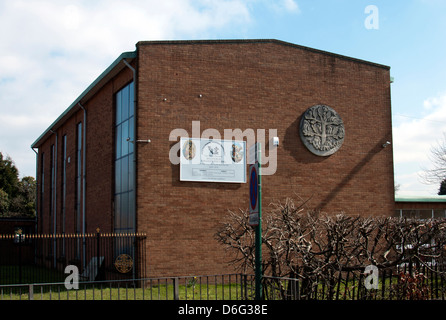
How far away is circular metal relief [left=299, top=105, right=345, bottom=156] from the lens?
793 inches

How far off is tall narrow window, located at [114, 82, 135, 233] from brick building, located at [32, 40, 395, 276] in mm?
42

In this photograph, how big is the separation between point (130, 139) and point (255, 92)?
502cm

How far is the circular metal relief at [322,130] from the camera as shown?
20.1 meters

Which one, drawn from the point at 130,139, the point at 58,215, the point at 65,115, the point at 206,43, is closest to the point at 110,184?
the point at 130,139

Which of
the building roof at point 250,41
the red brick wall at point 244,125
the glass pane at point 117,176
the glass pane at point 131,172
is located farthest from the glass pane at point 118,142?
the building roof at point 250,41

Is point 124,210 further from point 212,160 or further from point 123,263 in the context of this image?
point 212,160

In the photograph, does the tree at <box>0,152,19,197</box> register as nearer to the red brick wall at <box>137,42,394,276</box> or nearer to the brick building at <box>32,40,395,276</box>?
the brick building at <box>32,40,395,276</box>

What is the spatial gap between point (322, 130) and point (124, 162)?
787cm

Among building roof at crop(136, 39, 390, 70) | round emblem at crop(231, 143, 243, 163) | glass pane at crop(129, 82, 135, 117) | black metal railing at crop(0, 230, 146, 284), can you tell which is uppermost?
building roof at crop(136, 39, 390, 70)

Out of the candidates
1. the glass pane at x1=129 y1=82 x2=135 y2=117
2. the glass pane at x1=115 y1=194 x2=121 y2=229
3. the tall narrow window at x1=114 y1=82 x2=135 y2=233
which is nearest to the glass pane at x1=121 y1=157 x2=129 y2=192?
the tall narrow window at x1=114 y1=82 x2=135 y2=233

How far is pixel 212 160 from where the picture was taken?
1858cm

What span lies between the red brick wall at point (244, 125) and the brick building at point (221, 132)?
38mm

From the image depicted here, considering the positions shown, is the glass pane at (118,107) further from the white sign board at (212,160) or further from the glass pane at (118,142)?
the white sign board at (212,160)
